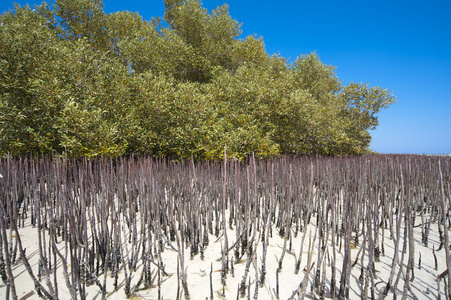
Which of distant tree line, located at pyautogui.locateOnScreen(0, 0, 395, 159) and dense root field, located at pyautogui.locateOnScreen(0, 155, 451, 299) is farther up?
distant tree line, located at pyautogui.locateOnScreen(0, 0, 395, 159)

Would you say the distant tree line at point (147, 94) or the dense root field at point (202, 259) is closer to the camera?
the dense root field at point (202, 259)

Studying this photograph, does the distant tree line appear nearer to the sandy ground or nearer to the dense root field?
the dense root field

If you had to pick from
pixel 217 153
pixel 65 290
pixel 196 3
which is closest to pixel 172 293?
pixel 65 290

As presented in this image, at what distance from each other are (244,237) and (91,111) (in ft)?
20.0

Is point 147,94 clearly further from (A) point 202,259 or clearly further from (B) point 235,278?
(B) point 235,278

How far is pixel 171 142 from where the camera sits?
867 cm

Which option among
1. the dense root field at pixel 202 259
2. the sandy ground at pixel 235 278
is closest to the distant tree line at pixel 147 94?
the dense root field at pixel 202 259

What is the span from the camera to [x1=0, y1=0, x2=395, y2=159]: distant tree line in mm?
6816

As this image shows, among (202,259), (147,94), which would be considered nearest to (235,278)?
(202,259)

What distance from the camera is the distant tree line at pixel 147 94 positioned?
6816mm

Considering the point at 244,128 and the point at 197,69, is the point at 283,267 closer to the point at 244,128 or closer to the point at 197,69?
the point at 244,128

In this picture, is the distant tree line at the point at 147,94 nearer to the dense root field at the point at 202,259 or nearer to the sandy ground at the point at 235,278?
the dense root field at the point at 202,259

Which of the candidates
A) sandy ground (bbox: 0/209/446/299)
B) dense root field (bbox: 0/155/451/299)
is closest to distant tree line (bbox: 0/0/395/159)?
dense root field (bbox: 0/155/451/299)

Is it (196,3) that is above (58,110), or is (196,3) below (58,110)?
above
